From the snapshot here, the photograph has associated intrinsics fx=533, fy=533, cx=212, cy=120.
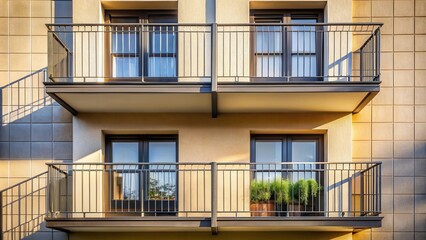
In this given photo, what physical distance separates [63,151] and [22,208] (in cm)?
120

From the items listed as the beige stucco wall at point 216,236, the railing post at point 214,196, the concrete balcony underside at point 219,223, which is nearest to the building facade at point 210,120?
the beige stucco wall at point 216,236

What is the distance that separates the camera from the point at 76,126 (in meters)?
9.34

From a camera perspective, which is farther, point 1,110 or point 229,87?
point 1,110

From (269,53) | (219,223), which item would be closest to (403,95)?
(269,53)

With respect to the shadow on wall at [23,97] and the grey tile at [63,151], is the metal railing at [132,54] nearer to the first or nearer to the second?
the shadow on wall at [23,97]

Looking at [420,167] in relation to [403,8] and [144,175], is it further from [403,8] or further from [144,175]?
[144,175]

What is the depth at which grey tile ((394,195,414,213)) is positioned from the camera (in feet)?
30.7

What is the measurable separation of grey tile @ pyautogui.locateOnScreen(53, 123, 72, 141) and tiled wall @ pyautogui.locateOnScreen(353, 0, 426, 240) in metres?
5.08

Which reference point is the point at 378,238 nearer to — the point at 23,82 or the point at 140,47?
the point at 140,47

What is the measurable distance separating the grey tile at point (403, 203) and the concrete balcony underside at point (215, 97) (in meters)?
1.74

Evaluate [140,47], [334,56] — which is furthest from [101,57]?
[334,56]

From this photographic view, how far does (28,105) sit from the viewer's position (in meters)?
9.49

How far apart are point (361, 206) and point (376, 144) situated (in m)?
1.22

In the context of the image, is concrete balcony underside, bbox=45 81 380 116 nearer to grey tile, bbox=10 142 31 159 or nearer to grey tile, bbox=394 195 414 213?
grey tile, bbox=10 142 31 159
